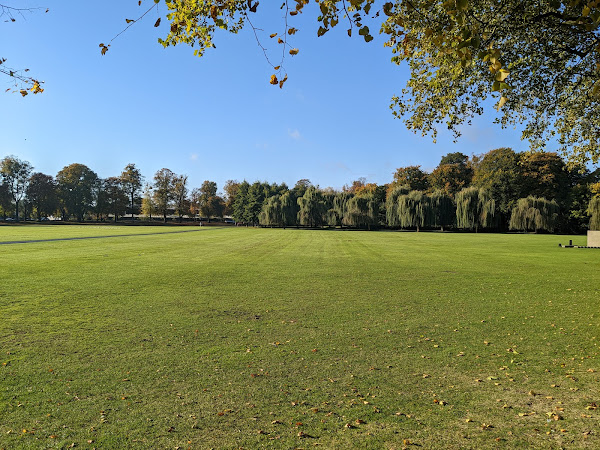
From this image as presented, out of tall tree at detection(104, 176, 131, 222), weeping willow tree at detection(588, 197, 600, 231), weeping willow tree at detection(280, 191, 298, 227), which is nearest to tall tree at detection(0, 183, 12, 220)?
tall tree at detection(104, 176, 131, 222)

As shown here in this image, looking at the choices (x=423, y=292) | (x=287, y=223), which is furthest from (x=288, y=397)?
(x=287, y=223)

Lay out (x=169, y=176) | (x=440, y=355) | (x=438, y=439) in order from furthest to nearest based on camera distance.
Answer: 1. (x=169, y=176)
2. (x=440, y=355)
3. (x=438, y=439)

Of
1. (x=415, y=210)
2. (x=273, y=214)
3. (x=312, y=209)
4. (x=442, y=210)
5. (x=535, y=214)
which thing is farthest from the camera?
(x=273, y=214)

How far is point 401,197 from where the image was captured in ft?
189

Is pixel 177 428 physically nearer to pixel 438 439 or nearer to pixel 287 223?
pixel 438 439

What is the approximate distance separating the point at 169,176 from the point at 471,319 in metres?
99.7

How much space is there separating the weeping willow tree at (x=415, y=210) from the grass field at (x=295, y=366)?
45.9 meters

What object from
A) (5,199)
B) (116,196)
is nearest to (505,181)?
(116,196)

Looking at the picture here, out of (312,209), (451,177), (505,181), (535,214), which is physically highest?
(451,177)

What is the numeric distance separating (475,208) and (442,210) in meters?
4.52

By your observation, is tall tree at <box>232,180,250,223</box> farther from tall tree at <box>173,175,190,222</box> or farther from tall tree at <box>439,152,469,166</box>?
tall tree at <box>439,152,469,166</box>

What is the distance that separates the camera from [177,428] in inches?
145

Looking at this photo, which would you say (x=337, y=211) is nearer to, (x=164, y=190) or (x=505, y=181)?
(x=505, y=181)

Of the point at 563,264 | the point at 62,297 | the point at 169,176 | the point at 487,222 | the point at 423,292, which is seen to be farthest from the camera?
the point at 169,176
